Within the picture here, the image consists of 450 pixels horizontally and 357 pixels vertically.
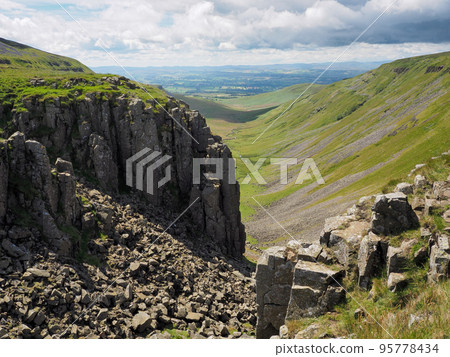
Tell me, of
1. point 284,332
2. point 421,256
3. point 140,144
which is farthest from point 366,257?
point 140,144

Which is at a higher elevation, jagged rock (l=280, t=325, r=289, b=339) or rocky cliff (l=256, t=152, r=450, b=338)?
rocky cliff (l=256, t=152, r=450, b=338)

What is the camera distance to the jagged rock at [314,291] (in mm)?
21656

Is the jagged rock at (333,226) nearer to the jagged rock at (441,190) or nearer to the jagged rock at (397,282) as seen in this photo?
the jagged rock at (441,190)

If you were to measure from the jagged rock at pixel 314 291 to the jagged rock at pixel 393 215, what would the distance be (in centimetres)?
467

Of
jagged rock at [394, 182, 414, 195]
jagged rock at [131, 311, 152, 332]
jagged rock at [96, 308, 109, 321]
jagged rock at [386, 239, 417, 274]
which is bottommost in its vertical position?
jagged rock at [131, 311, 152, 332]

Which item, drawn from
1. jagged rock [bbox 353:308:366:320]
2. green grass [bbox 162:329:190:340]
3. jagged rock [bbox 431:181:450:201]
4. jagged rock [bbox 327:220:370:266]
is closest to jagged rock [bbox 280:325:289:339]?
jagged rock [bbox 353:308:366:320]

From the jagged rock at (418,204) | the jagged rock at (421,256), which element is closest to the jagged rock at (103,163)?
the jagged rock at (418,204)

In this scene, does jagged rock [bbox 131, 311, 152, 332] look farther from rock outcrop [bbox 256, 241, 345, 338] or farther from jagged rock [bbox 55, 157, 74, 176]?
jagged rock [bbox 55, 157, 74, 176]

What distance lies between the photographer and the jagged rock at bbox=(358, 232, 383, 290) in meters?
21.4

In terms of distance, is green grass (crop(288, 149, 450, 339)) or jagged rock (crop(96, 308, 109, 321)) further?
jagged rock (crop(96, 308, 109, 321))

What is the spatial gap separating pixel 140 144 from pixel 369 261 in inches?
1782

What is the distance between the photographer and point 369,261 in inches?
845

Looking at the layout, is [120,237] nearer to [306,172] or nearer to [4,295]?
[4,295]

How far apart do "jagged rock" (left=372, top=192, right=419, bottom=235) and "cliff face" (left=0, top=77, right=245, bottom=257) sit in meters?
37.4
